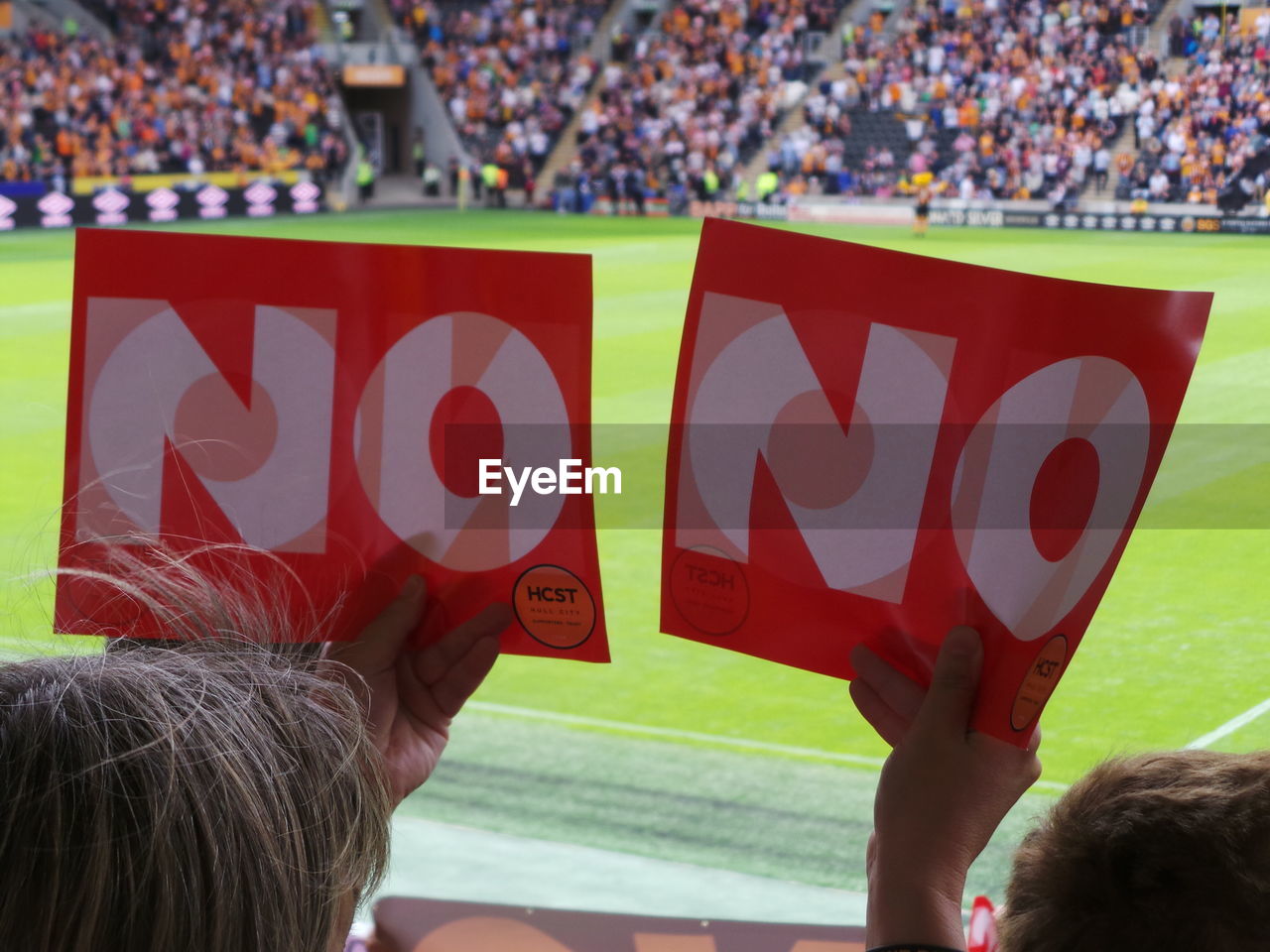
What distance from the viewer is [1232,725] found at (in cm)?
457

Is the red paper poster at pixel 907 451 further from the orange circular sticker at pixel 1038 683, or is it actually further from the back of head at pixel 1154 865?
the back of head at pixel 1154 865

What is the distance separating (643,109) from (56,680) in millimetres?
29337

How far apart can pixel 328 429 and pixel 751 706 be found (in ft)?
11.6

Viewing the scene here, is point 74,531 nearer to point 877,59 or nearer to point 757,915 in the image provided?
point 757,915

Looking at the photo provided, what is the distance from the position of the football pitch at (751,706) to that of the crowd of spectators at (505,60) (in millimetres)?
22458

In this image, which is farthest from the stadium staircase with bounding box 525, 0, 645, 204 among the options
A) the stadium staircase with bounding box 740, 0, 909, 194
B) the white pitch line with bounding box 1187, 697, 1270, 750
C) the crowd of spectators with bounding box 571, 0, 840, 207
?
the white pitch line with bounding box 1187, 697, 1270, 750

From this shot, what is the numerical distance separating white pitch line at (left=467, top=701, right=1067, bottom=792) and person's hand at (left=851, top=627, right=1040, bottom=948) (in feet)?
10.0

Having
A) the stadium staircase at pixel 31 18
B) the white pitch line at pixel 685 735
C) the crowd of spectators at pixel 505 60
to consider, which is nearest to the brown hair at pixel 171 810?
the white pitch line at pixel 685 735

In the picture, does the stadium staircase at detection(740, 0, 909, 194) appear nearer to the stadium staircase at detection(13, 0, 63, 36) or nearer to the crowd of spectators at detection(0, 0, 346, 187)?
the crowd of spectators at detection(0, 0, 346, 187)

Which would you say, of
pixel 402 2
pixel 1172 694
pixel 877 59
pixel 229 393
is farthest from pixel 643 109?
pixel 229 393

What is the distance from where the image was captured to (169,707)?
0.81 meters

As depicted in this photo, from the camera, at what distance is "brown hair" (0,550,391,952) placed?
722mm

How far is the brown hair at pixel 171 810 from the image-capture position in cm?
72

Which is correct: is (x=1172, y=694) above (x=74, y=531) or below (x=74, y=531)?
below
